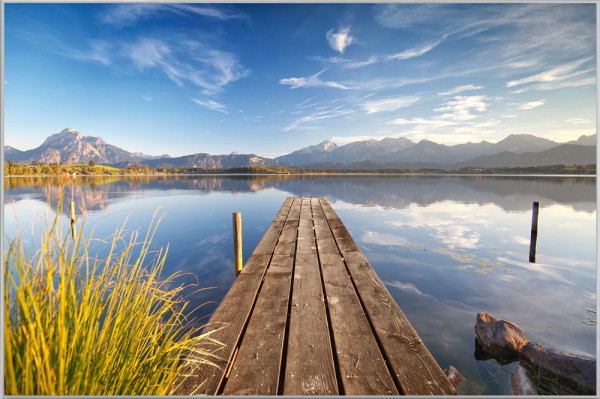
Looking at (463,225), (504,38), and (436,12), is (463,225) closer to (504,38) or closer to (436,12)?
(504,38)

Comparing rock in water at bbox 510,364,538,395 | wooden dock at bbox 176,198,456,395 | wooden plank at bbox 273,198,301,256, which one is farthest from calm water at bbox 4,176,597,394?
wooden plank at bbox 273,198,301,256

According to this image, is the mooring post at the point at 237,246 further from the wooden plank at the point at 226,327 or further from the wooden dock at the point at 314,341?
the wooden dock at the point at 314,341

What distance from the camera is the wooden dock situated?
173 cm

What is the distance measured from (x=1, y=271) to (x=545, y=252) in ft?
46.9

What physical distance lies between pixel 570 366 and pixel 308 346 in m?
3.54

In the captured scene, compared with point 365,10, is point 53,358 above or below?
below

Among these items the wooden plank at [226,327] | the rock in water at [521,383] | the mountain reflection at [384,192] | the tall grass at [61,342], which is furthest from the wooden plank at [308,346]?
the mountain reflection at [384,192]

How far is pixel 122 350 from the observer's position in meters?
1.46

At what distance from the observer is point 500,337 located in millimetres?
3795

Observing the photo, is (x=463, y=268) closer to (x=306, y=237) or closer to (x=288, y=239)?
(x=306, y=237)

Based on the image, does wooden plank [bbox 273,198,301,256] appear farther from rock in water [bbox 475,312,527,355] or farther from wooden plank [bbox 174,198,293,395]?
rock in water [bbox 475,312,527,355]

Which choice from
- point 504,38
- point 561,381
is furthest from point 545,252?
point 504,38

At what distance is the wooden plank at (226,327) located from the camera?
1702mm

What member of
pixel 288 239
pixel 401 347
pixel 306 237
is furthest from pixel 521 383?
pixel 288 239
